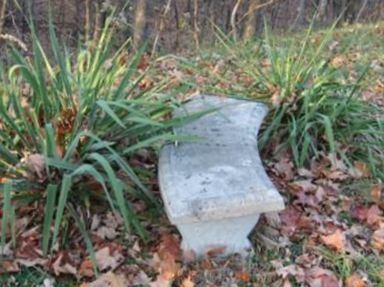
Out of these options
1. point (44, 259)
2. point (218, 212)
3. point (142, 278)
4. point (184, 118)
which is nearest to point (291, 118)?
point (184, 118)

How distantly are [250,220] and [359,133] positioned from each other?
1.32 meters

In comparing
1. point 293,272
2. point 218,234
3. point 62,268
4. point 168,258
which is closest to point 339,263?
point 293,272

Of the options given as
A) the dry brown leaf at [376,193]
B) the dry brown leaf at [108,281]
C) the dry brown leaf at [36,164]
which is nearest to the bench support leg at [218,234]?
the dry brown leaf at [108,281]

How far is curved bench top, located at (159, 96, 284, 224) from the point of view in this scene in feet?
7.88

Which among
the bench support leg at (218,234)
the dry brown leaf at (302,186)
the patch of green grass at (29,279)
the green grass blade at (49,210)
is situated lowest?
the dry brown leaf at (302,186)

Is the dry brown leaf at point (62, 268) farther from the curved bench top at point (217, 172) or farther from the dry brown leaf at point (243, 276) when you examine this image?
the dry brown leaf at point (243, 276)

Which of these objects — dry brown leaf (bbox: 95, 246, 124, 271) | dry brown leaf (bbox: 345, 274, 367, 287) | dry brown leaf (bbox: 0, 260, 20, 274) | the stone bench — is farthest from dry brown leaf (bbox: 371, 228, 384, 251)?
dry brown leaf (bbox: 0, 260, 20, 274)

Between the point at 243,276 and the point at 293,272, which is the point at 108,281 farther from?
the point at 293,272

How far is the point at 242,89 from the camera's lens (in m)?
3.89

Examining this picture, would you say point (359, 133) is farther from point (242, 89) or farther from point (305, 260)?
point (305, 260)

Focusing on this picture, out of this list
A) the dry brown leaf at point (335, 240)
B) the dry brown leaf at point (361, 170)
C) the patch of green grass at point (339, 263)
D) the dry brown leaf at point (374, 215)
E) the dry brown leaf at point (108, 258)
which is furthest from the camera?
the dry brown leaf at point (361, 170)

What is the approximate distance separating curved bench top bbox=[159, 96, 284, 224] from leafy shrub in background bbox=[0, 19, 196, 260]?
0.16 m

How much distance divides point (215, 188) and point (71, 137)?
0.76 metres

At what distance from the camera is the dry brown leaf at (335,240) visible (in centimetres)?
273
